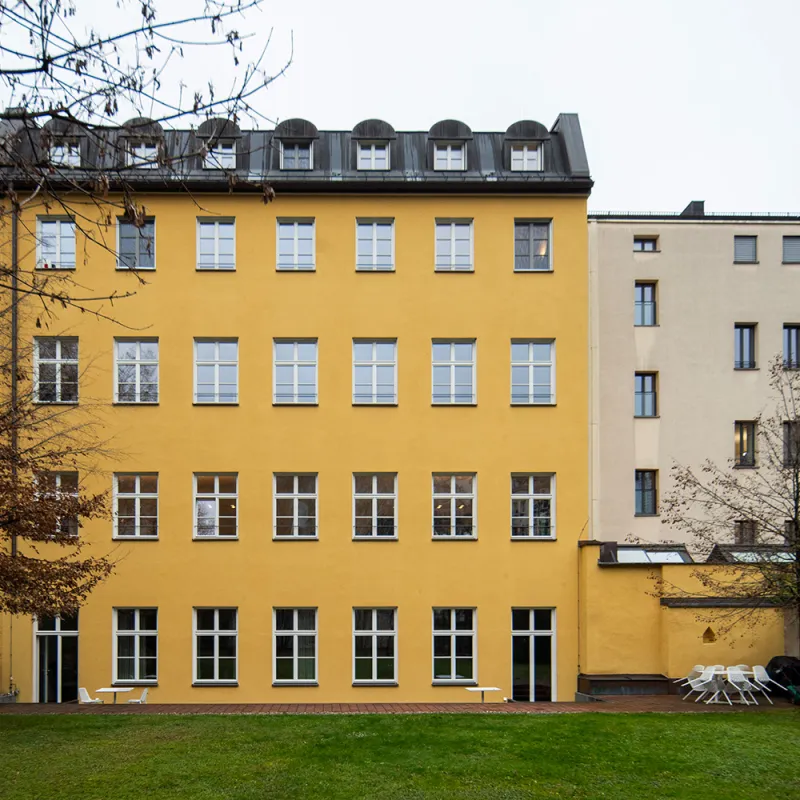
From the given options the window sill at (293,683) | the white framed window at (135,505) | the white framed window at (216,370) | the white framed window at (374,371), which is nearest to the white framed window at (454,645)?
the window sill at (293,683)

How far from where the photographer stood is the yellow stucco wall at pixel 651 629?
16.5 metres

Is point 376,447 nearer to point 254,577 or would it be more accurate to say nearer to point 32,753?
point 254,577

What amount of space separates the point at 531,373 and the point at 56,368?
1199 centimetres

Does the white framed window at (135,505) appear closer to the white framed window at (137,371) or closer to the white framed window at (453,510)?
the white framed window at (137,371)

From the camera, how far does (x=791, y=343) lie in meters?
21.2

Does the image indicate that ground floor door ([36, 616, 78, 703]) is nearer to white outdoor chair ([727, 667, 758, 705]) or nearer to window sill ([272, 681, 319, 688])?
window sill ([272, 681, 319, 688])

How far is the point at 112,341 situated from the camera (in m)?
18.1

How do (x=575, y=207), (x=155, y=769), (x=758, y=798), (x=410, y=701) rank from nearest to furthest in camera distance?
1. (x=758, y=798)
2. (x=155, y=769)
3. (x=410, y=701)
4. (x=575, y=207)

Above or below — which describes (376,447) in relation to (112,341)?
below

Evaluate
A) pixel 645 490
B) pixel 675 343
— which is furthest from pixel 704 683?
pixel 675 343

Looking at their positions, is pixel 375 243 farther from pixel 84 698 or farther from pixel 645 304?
pixel 84 698

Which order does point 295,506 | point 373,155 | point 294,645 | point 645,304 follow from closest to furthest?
point 294,645 < point 295,506 < point 373,155 < point 645,304

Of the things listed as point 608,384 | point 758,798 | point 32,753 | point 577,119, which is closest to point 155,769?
point 32,753

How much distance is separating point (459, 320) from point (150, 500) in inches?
352
